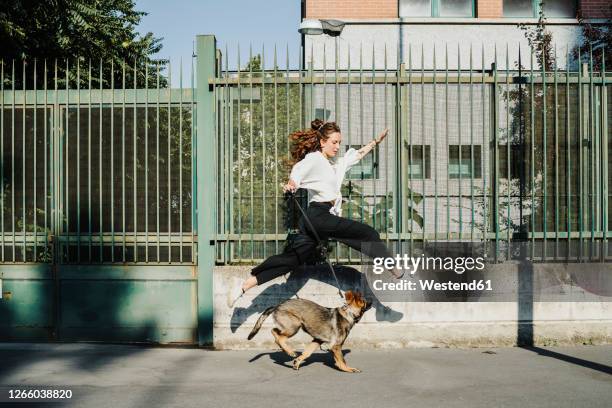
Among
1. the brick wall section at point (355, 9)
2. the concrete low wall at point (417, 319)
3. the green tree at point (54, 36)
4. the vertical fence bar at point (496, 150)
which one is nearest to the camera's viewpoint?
the concrete low wall at point (417, 319)

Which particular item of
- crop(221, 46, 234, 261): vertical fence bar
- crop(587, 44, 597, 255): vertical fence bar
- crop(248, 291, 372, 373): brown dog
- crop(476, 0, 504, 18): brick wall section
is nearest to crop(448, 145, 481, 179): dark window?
crop(587, 44, 597, 255): vertical fence bar

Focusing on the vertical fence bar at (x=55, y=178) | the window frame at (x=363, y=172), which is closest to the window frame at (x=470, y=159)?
the window frame at (x=363, y=172)

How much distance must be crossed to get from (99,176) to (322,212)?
2.91m

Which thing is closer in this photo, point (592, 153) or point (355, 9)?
point (592, 153)

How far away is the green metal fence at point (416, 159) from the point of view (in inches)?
337

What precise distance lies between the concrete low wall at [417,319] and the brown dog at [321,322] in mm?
1183

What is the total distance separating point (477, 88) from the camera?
8.66 m

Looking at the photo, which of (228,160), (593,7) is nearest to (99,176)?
(228,160)

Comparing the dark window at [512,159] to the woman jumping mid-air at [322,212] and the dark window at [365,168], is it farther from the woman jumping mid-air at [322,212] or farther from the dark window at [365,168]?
the woman jumping mid-air at [322,212]

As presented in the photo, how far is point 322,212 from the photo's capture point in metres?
7.62

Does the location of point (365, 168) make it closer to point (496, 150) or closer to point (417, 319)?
point (496, 150)

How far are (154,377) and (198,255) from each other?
1.92 metres

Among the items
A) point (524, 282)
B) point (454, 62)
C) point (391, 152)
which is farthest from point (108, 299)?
point (454, 62)

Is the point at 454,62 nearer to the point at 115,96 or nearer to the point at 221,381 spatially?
the point at 115,96
